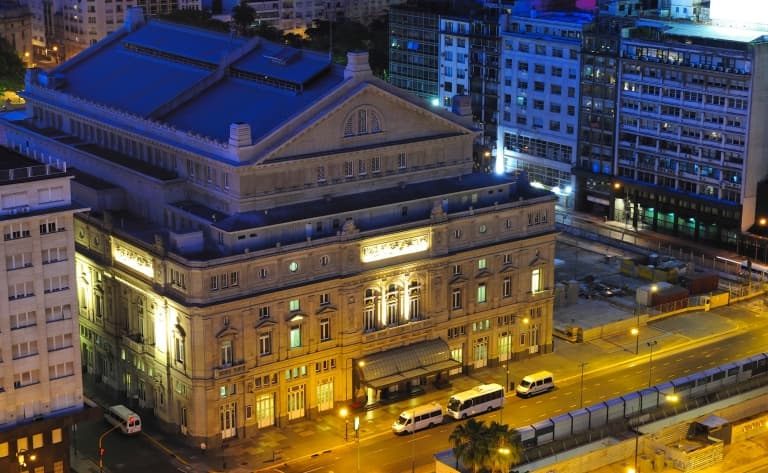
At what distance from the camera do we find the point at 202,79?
174125mm

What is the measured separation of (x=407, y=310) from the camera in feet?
522

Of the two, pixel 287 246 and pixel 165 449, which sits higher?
pixel 287 246

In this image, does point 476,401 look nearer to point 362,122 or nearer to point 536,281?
point 536,281

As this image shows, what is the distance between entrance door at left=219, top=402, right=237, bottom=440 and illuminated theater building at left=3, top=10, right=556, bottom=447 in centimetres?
25

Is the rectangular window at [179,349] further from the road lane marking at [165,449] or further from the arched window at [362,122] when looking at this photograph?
the arched window at [362,122]

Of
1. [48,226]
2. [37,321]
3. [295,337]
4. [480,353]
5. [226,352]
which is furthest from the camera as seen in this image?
[480,353]

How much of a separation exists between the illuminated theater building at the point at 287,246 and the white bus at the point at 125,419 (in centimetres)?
401

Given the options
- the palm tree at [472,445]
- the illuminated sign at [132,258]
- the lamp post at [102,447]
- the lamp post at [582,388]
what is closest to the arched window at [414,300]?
the lamp post at [582,388]

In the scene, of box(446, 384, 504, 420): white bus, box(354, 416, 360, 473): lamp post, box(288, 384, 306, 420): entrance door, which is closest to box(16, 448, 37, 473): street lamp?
box(288, 384, 306, 420): entrance door

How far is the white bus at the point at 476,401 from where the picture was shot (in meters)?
152

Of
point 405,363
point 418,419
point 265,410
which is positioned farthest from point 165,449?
point 405,363

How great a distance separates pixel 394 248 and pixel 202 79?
121 ft

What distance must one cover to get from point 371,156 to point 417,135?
785 cm

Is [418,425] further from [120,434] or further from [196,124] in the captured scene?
[196,124]
